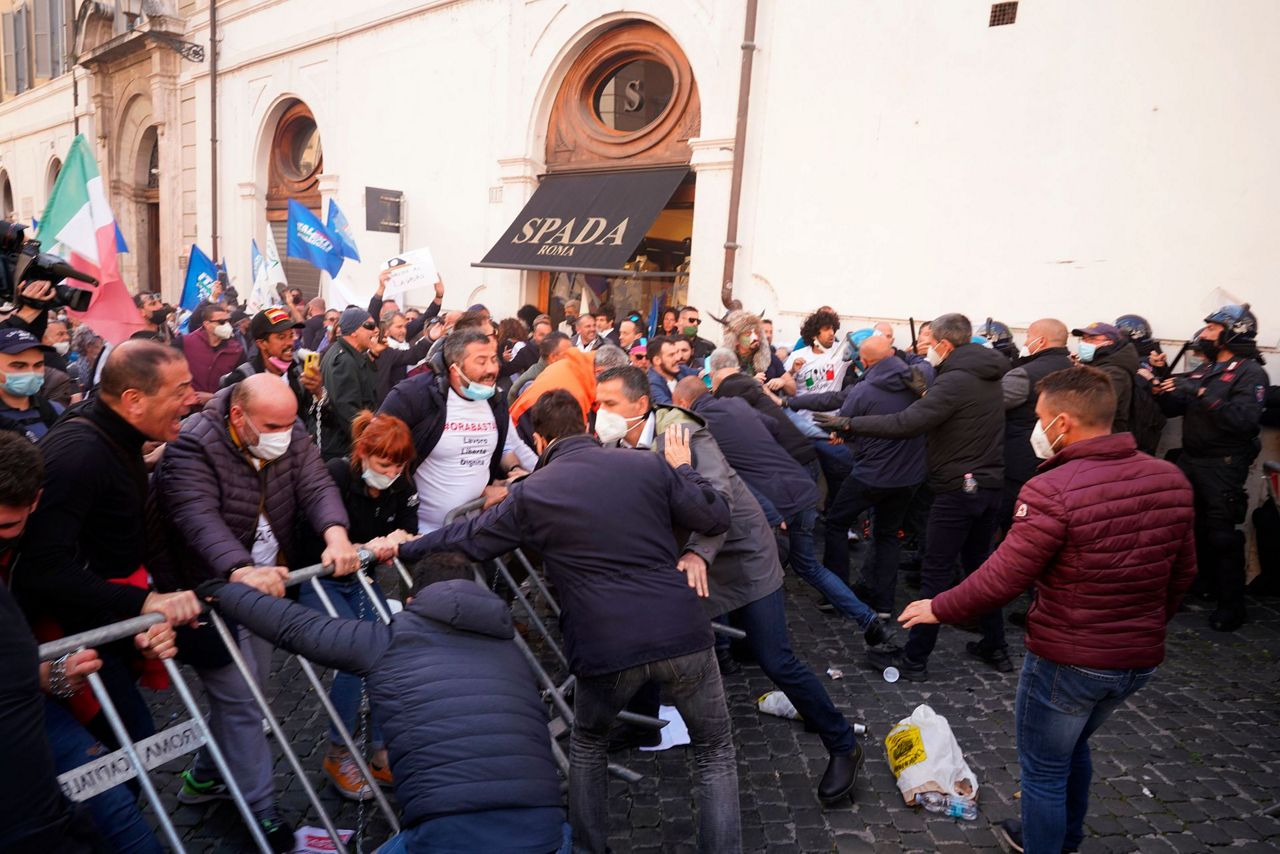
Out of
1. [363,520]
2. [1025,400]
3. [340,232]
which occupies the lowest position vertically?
[363,520]

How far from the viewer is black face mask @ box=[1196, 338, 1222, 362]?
19.1 ft

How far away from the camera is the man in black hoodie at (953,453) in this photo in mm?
4688

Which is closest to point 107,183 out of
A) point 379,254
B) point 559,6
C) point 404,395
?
point 379,254

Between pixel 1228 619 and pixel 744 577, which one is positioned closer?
pixel 744 577

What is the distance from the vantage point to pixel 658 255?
12.6m

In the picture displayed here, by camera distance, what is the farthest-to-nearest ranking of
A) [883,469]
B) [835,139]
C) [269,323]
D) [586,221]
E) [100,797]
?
1. [586,221]
2. [835,139]
3. [269,323]
4. [883,469]
5. [100,797]

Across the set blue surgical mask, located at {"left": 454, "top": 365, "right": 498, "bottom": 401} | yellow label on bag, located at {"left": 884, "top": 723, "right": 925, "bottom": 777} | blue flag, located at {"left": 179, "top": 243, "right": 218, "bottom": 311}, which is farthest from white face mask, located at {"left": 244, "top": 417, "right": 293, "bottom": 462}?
blue flag, located at {"left": 179, "top": 243, "right": 218, "bottom": 311}

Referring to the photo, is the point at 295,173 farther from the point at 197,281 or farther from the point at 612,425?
the point at 612,425

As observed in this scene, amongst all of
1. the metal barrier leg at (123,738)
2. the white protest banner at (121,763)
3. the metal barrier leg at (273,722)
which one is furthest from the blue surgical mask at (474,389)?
the metal barrier leg at (123,738)

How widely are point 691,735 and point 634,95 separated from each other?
10949 mm

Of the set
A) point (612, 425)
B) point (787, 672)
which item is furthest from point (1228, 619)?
point (612, 425)

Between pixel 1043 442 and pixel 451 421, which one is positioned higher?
pixel 1043 442

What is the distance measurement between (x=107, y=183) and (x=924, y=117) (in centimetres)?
2396

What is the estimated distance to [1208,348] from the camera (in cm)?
588
